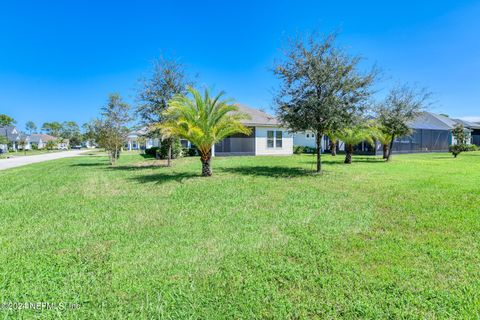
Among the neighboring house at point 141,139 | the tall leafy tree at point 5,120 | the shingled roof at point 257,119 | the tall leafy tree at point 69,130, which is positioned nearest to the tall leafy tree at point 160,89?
the neighboring house at point 141,139

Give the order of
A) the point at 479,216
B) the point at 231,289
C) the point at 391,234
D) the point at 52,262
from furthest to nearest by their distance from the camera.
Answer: the point at 479,216 → the point at 391,234 → the point at 52,262 → the point at 231,289

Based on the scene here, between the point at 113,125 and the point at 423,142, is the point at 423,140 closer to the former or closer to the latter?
the point at 423,142

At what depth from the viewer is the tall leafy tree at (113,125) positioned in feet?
62.5

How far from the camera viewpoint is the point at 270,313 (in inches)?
112

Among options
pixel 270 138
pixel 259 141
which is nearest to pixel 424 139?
pixel 270 138

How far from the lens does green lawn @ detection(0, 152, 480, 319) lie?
2.98 m

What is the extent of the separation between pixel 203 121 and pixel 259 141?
15.8m

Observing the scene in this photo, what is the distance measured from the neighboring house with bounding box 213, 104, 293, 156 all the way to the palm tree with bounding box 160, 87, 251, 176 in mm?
13628

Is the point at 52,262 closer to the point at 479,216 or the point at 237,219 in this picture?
the point at 237,219

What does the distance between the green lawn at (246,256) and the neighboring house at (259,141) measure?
1904cm

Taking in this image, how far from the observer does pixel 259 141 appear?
2684 cm

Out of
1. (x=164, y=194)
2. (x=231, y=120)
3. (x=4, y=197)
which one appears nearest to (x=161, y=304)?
(x=164, y=194)

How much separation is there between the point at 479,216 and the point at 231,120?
28.9 ft

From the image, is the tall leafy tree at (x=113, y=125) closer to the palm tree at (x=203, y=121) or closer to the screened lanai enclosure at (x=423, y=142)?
the palm tree at (x=203, y=121)
